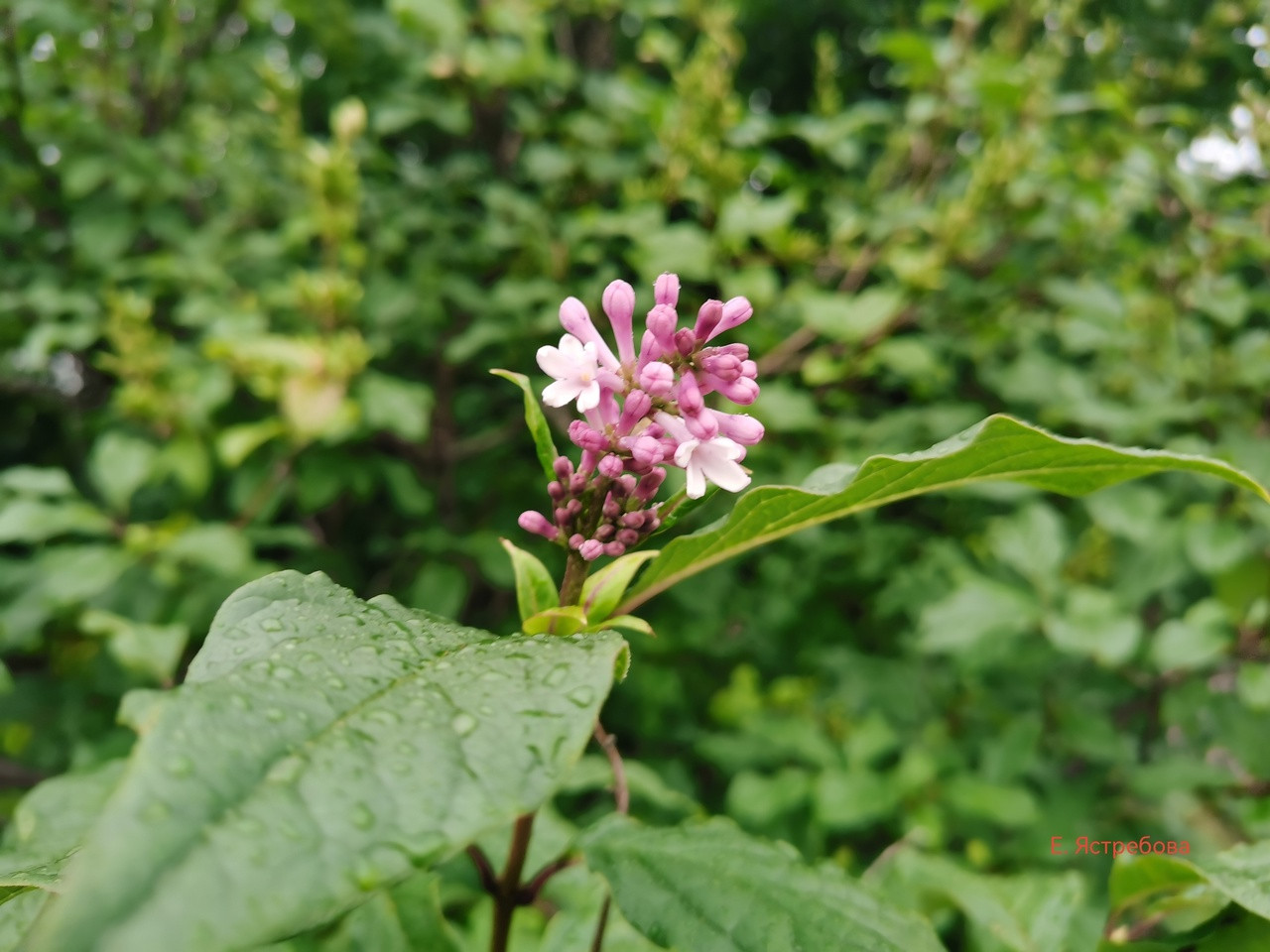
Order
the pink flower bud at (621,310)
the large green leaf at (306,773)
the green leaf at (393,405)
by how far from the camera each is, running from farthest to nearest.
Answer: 1. the green leaf at (393,405)
2. the pink flower bud at (621,310)
3. the large green leaf at (306,773)

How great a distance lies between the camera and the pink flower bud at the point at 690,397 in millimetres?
771

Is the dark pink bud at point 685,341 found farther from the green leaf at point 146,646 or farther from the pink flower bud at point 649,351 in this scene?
the green leaf at point 146,646

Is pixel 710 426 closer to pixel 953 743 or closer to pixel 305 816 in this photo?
pixel 305 816

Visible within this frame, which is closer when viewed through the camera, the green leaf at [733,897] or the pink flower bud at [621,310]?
the green leaf at [733,897]

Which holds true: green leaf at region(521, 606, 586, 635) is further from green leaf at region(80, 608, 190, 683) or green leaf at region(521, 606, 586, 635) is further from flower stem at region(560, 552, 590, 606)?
green leaf at region(80, 608, 190, 683)

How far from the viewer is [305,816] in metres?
0.43

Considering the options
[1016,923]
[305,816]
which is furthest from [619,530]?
[1016,923]

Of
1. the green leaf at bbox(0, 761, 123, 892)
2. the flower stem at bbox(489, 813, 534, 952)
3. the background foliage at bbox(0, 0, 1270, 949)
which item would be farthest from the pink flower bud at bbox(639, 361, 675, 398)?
the background foliage at bbox(0, 0, 1270, 949)

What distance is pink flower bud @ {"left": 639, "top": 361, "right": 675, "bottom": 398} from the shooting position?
0.77 metres

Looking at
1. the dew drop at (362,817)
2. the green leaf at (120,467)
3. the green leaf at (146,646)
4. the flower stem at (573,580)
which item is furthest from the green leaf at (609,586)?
the green leaf at (120,467)

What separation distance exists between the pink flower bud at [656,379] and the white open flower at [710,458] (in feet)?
0.12

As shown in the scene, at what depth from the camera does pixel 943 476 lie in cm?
74

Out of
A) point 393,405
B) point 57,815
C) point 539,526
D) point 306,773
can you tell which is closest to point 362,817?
point 306,773

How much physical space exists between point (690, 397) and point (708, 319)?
0.30 feet
